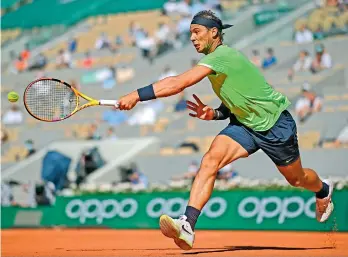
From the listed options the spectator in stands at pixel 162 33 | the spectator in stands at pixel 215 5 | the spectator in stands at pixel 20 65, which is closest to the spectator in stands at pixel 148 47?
the spectator in stands at pixel 162 33

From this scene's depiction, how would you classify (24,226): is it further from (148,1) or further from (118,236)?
(148,1)

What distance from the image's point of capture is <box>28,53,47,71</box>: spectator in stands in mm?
24803

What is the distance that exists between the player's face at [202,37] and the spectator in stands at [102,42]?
17.4m

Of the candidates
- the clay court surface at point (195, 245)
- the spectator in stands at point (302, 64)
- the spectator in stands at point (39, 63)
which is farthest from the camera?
the spectator in stands at point (39, 63)

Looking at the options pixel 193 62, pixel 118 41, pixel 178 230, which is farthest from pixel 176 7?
pixel 178 230

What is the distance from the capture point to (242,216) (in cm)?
1323

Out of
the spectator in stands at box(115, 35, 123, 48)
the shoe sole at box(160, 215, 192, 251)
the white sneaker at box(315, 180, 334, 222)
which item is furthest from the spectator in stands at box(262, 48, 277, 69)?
the shoe sole at box(160, 215, 192, 251)

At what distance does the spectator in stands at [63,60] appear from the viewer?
2408 centimetres

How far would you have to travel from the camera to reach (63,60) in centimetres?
2436

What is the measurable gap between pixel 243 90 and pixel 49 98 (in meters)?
1.84

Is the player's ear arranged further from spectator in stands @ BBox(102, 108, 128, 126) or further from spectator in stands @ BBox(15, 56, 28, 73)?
spectator in stands @ BBox(15, 56, 28, 73)

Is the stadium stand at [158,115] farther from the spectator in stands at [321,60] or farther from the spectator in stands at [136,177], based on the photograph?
the spectator in stands at [136,177]

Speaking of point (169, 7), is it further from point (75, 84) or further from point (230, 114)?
point (230, 114)

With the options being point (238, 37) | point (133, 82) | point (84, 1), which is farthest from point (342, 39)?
point (84, 1)
